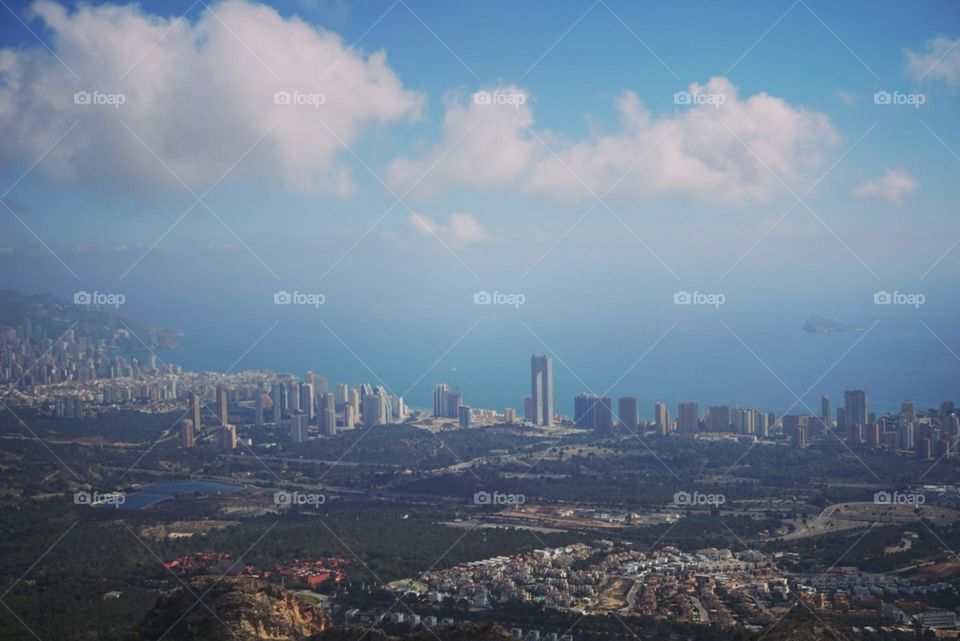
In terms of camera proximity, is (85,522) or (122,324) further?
(122,324)

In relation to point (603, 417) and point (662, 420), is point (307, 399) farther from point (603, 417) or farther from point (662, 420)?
point (662, 420)

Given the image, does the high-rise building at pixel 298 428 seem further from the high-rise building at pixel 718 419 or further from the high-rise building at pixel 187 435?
the high-rise building at pixel 718 419

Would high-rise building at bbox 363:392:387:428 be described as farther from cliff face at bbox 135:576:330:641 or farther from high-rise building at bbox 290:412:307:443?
cliff face at bbox 135:576:330:641

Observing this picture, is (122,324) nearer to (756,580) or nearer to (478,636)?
(756,580)

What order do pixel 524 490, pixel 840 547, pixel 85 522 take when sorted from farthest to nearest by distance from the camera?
pixel 524 490
pixel 85 522
pixel 840 547

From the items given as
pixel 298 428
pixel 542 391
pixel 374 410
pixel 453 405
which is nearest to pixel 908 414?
pixel 542 391

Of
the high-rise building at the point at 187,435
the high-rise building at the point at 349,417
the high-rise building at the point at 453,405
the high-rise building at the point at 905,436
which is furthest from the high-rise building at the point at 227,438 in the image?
the high-rise building at the point at 905,436

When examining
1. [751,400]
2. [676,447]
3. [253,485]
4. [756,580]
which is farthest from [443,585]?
[751,400]
